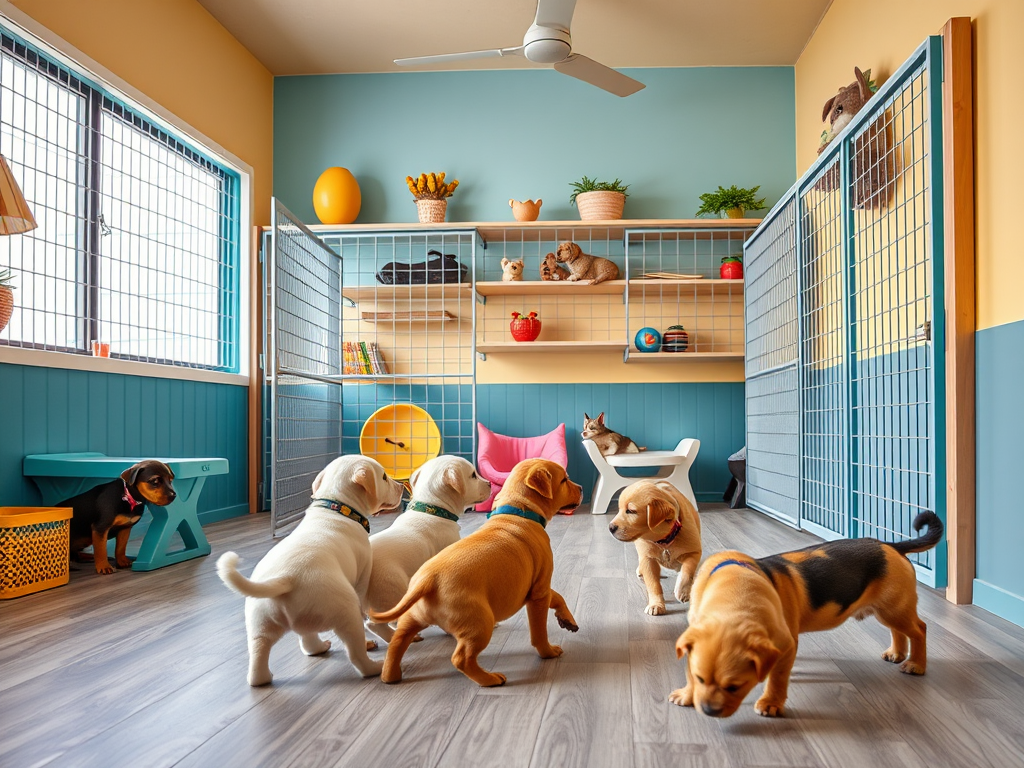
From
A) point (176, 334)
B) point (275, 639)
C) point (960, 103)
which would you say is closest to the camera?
point (275, 639)

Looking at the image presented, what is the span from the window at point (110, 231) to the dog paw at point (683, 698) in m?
3.03

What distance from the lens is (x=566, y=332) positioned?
18.5 feet

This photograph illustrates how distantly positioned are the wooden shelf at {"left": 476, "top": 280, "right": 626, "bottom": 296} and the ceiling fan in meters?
1.42

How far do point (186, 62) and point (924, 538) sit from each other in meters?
4.67

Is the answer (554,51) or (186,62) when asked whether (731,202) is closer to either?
(554,51)

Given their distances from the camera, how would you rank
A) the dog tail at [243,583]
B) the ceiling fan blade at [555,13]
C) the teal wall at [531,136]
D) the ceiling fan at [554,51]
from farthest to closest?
the teal wall at [531,136] < the ceiling fan at [554,51] < the ceiling fan blade at [555,13] < the dog tail at [243,583]

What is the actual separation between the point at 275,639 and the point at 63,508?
164 centimetres

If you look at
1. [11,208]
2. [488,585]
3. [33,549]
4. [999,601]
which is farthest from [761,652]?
[11,208]

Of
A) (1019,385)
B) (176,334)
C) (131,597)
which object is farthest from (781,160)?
(131,597)

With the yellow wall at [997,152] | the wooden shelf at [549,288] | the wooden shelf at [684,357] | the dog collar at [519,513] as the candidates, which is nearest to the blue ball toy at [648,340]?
the wooden shelf at [684,357]

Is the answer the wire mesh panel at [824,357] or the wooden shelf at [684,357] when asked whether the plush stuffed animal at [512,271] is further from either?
the wire mesh panel at [824,357]

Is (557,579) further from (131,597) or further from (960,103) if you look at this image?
(960,103)

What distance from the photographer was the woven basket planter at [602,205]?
5.30 metres

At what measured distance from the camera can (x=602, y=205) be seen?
209 inches
